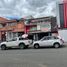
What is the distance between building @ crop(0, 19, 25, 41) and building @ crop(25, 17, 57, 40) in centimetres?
143

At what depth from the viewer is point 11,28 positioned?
4931cm

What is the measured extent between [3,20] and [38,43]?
72.7 ft

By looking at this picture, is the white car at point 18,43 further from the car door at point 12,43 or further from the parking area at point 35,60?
the parking area at point 35,60

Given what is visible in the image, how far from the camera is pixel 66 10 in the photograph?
43.8m

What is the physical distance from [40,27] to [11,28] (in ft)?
22.3

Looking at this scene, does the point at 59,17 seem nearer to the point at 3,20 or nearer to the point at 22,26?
the point at 22,26

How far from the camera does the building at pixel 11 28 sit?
158 ft

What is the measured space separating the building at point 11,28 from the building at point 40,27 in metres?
1.43

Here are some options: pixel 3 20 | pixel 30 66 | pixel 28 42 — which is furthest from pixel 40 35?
pixel 30 66

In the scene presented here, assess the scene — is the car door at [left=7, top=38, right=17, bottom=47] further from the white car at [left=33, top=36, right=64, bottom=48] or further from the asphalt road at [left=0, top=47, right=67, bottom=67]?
the asphalt road at [left=0, top=47, right=67, bottom=67]

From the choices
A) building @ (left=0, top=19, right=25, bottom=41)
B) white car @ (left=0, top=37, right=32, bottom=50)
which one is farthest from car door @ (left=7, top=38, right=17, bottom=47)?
building @ (left=0, top=19, right=25, bottom=41)

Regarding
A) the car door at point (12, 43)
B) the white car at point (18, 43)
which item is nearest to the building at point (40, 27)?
the white car at point (18, 43)

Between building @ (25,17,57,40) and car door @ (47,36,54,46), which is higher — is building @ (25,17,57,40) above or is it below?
above

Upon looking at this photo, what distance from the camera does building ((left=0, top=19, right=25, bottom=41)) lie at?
158ft
